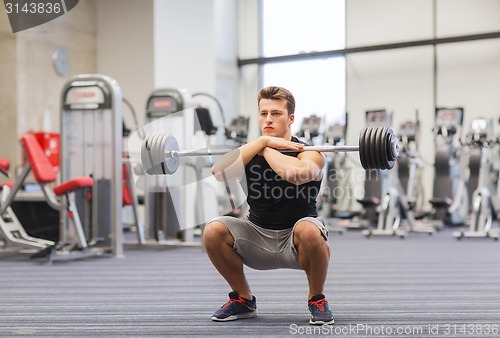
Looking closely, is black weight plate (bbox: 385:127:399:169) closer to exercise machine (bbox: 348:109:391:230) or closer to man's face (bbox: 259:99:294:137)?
man's face (bbox: 259:99:294:137)

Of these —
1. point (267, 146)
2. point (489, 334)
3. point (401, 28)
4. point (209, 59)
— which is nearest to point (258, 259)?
point (267, 146)

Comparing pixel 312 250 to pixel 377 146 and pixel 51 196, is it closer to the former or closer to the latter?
pixel 377 146

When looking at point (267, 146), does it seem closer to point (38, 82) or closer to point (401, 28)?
point (38, 82)

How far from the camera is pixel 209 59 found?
1098 cm

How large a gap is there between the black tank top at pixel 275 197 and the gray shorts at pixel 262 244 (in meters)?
0.04

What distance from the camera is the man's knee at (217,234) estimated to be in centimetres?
291

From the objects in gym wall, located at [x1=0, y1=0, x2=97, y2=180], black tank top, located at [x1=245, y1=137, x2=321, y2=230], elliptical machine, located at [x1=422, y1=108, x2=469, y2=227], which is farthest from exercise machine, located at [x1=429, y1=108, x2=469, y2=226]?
black tank top, located at [x1=245, y1=137, x2=321, y2=230]

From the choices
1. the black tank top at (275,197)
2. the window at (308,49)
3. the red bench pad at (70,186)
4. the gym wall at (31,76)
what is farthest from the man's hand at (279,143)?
the window at (308,49)

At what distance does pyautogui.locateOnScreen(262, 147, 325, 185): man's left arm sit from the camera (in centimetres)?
275

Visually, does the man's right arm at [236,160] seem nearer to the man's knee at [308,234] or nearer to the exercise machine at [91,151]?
the man's knee at [308,234]

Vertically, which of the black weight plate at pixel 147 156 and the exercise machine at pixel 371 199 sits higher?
the black weight plate at pixel 147 156

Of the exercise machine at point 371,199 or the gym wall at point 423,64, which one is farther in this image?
the gym wall at point 423,64

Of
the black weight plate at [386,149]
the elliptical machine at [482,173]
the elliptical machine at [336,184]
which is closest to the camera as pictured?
the black weight plate at [386,149]

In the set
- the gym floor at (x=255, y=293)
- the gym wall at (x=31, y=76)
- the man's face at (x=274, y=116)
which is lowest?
the gym floor at (x=255, y=293)
